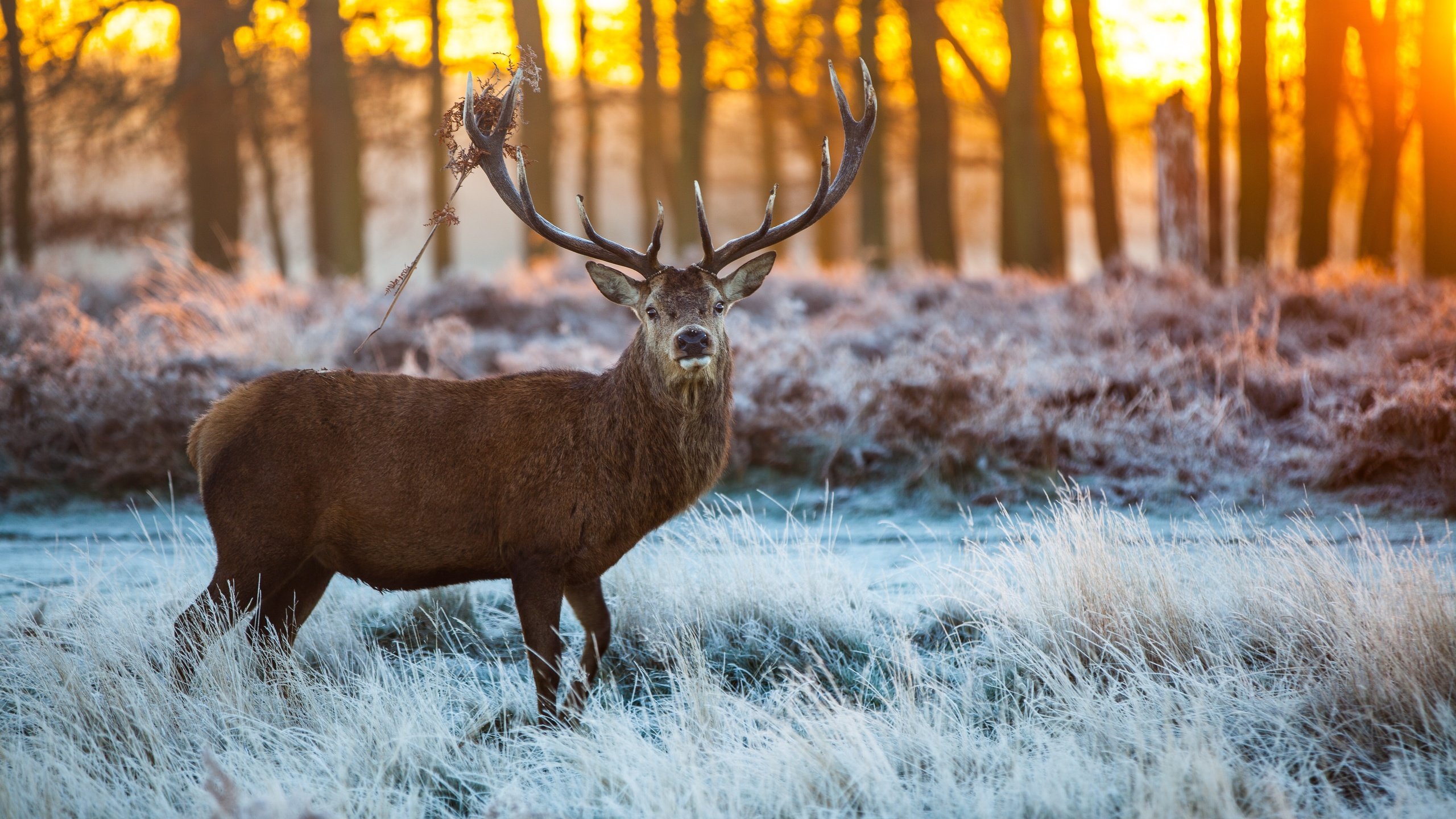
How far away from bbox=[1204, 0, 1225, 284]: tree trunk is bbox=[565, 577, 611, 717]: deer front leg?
1448 cm

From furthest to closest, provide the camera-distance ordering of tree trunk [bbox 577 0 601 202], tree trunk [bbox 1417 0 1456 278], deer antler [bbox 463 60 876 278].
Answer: tree trunk [bbox 577 0 601 202] < tree trunk [bbox 1417 0 1456 278] < deer antler [bbox 463 60 876 278]

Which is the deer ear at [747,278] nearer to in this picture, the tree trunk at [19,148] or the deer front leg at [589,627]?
the deer front leg at [589,627]

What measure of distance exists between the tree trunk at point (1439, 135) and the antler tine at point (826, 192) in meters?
11.1

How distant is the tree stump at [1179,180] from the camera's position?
14.9 meters

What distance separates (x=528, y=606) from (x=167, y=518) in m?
4.76

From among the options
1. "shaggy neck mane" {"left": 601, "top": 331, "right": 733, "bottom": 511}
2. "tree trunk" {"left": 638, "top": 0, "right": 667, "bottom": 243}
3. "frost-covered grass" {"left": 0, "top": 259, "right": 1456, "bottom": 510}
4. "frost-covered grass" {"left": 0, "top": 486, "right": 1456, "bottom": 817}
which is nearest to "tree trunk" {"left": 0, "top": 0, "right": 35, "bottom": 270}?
"frost-covered grass" {"left": 0, "top": 259, "right": 1456, "bottom": 510}

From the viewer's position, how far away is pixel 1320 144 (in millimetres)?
14047

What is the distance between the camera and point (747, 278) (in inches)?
208

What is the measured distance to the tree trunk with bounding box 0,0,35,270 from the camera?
14547 mm

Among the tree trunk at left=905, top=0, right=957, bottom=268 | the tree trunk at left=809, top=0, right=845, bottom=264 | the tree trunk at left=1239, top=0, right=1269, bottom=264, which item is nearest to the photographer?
the tree trunk at left=1239, top=0, right=1269, bottom=264

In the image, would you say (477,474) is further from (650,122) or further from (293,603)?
(650,122)

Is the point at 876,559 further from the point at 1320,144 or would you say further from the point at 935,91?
the point at 935,91

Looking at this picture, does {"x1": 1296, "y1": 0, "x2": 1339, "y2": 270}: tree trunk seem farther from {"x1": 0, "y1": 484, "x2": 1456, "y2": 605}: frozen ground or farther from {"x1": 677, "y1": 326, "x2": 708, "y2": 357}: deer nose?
{"x1": 677, "y1": 326, "x2": 708, "y2": 357}: deer nose

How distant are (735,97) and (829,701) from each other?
1039 inches
